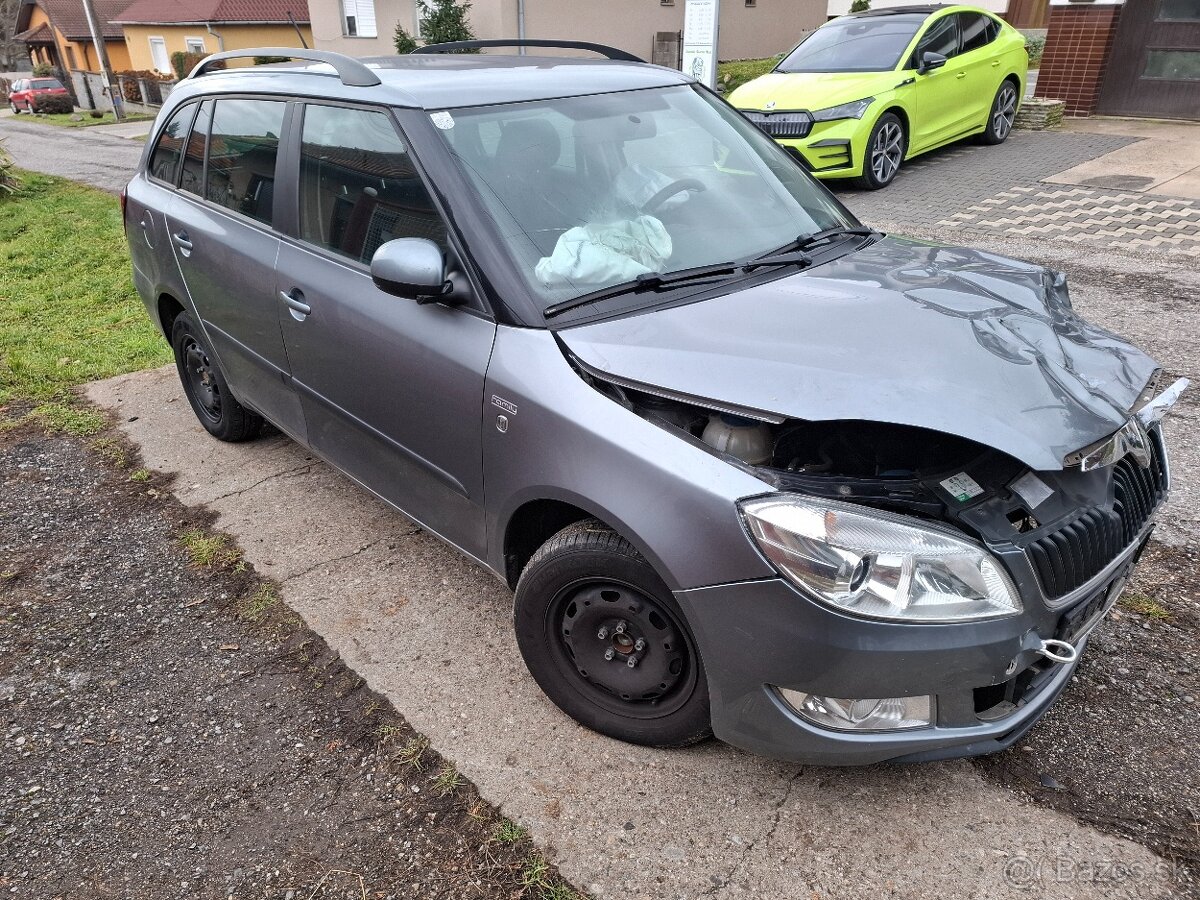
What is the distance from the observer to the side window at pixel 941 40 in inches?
371

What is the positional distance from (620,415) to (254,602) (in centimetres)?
197

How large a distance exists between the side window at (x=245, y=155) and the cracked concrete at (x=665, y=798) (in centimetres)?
164

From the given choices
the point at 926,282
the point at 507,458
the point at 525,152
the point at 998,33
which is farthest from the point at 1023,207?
the point at 507,458

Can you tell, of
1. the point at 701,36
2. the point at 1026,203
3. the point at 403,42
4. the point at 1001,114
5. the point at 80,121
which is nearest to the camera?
the point at 1026,203

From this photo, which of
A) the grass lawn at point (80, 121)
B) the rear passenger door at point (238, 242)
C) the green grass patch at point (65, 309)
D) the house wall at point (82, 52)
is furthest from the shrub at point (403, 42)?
the house wall at point (82, 52)

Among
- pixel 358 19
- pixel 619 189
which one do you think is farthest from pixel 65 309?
pixel 358 19

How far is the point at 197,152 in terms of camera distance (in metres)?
4.15

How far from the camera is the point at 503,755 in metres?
2.66

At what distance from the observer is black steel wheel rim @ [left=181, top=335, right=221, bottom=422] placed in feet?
14.9

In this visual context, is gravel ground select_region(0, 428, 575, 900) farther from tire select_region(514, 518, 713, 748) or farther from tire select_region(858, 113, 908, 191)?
tire select_region(858, 113, 908, 191)

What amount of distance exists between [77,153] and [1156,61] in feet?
69.2

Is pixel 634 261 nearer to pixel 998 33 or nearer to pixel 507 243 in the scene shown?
pixel 507 243

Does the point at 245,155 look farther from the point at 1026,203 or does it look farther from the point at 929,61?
the point at 929,61

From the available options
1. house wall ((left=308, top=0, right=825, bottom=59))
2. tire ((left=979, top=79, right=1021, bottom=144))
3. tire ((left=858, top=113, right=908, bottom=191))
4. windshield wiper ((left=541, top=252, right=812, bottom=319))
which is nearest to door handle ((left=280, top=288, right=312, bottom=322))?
windshield wiper ((left=541, top=252, right=812, bottom=319))
